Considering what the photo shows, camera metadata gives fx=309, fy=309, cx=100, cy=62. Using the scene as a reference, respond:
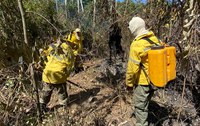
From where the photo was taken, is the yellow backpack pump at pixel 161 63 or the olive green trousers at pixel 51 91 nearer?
the yellow backpack pump at pixel 161 63

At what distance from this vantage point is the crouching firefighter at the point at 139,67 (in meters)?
4.07

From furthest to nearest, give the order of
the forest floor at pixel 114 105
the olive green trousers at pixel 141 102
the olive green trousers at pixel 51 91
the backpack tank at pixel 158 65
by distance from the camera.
Answer: the olive green trousers at pixel 51 91, the forest floor at pixel 114 105, the olive green trousers at pixel 141 102, the backpack tank at pixel 158 65

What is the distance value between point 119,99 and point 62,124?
4.80ft

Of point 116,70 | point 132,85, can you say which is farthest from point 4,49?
point 116,70

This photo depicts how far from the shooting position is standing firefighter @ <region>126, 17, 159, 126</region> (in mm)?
4070

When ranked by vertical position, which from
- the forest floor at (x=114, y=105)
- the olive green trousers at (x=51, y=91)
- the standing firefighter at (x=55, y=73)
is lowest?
the forest floor at (x=114, y=105)

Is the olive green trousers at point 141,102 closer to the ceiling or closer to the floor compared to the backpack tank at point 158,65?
closer to the floor

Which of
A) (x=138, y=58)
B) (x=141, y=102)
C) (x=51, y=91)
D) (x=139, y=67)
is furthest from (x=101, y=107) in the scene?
(x=138, y=58)

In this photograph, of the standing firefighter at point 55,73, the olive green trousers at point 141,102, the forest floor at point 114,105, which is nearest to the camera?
the olive green trousers at point 141,102

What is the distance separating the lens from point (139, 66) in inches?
164

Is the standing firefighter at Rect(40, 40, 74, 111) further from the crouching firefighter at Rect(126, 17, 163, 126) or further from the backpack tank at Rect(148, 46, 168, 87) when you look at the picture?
the backpack tank at Rect(148, 46, 168, 87)

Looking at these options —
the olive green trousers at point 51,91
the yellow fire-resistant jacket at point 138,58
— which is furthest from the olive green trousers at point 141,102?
the olive green trousers at point 51,91

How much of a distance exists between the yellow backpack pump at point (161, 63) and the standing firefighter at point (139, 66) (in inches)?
4.2

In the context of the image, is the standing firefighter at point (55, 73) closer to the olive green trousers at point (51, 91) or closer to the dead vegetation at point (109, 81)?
the olive green trousers at point (51, 91)
